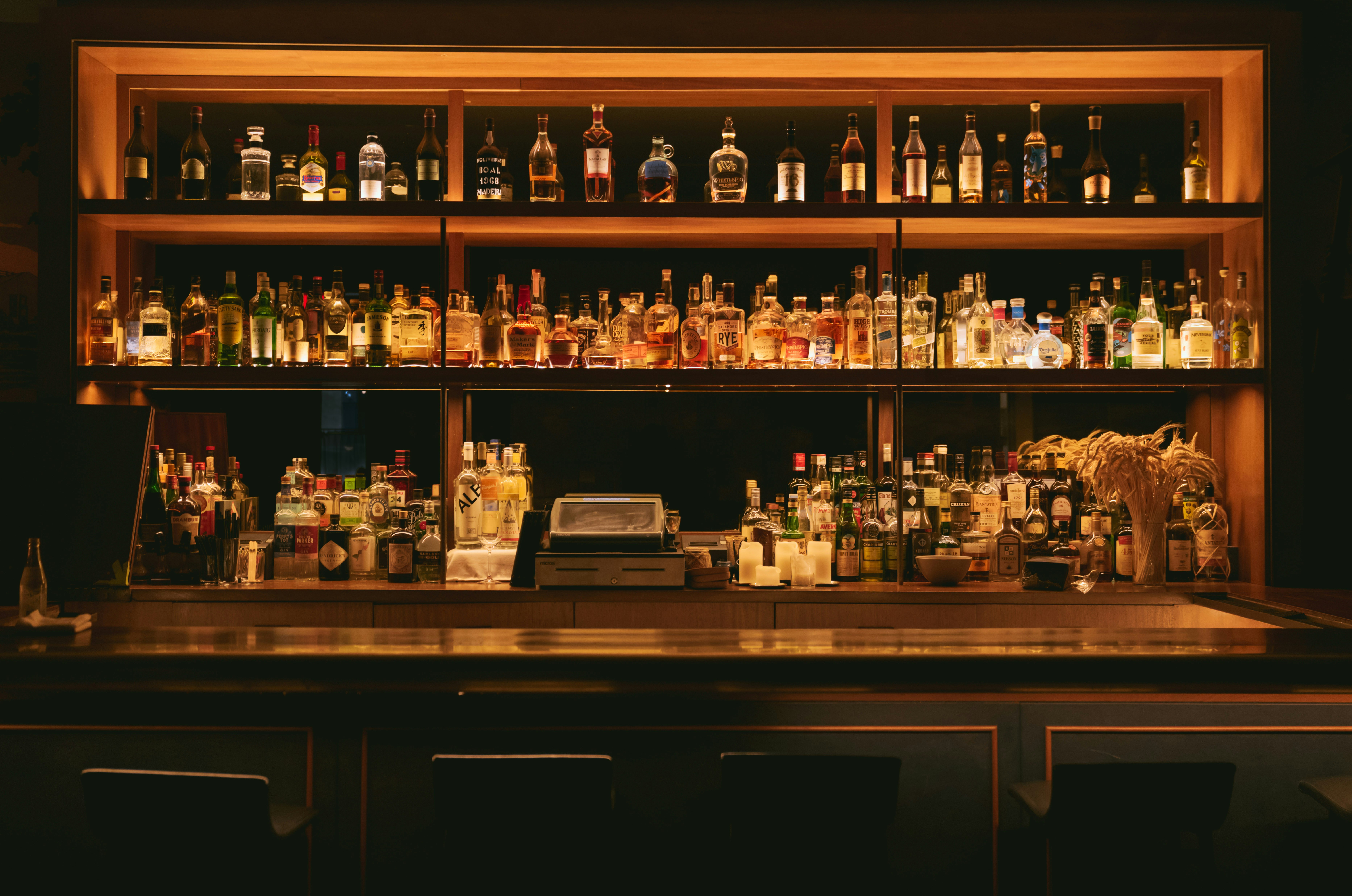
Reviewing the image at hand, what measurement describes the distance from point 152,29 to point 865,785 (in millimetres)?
2911

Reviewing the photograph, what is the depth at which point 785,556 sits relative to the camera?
289 centimetres

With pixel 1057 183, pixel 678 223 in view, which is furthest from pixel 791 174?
pixel 1057 183

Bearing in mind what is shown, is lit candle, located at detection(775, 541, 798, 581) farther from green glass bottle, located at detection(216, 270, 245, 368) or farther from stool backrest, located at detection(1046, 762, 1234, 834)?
green glass bottle, located at detection(216, 270, 245, 368)

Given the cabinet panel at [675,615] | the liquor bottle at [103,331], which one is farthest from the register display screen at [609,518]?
the liquor bottle at [103,331]

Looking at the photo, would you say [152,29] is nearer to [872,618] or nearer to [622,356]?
[622,356]

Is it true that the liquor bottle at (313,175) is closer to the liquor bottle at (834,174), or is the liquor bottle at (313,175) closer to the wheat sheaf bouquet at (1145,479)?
the liquor bottle at (834,174)

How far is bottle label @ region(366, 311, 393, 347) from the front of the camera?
2.90 meters

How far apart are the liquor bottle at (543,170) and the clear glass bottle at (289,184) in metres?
0.76

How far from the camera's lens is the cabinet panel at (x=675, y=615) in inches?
110

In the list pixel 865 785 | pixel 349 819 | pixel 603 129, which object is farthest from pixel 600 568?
pixel 603 129

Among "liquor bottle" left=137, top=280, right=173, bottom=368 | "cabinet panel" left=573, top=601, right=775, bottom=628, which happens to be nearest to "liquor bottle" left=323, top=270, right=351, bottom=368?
"liquor bottle" left=137, top=280, right=173, bottom=368

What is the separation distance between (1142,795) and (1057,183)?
2192mm

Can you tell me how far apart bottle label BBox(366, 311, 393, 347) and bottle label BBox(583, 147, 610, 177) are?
2.61 ft

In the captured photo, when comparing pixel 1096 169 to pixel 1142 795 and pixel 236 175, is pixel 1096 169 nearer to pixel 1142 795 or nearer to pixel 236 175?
pixel 1142 795
